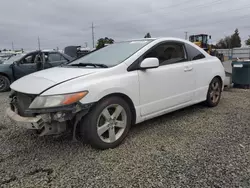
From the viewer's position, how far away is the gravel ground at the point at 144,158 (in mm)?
2348

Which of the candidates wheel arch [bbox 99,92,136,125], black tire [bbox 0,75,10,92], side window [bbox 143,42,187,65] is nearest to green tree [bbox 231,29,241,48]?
black tire [bbox 0,75,10,92]

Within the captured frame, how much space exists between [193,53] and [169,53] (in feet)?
2.13

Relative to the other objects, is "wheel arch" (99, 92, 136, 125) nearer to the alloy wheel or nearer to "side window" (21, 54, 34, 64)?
the alloy wheel

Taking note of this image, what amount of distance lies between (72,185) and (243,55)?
3481cm

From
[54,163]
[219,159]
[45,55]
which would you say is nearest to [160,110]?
[219,159]

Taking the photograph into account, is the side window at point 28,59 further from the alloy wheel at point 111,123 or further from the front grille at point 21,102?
the alloy wheel at point 111,123

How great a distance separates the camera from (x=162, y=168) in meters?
2.54

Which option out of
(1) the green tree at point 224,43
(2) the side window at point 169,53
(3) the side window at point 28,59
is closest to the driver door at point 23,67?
(3) the side window at point 28,59

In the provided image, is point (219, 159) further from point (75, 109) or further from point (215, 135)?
point (75, 109)

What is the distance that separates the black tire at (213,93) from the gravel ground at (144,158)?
84cm

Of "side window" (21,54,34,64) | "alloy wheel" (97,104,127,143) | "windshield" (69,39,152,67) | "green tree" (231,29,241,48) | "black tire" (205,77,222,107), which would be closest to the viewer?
"alloy wheel" (97,104,127,143)

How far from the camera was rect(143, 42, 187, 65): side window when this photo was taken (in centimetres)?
372

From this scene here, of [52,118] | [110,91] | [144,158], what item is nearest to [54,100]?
[52,118]

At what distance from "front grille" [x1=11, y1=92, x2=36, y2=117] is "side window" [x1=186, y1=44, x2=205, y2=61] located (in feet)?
9.36
